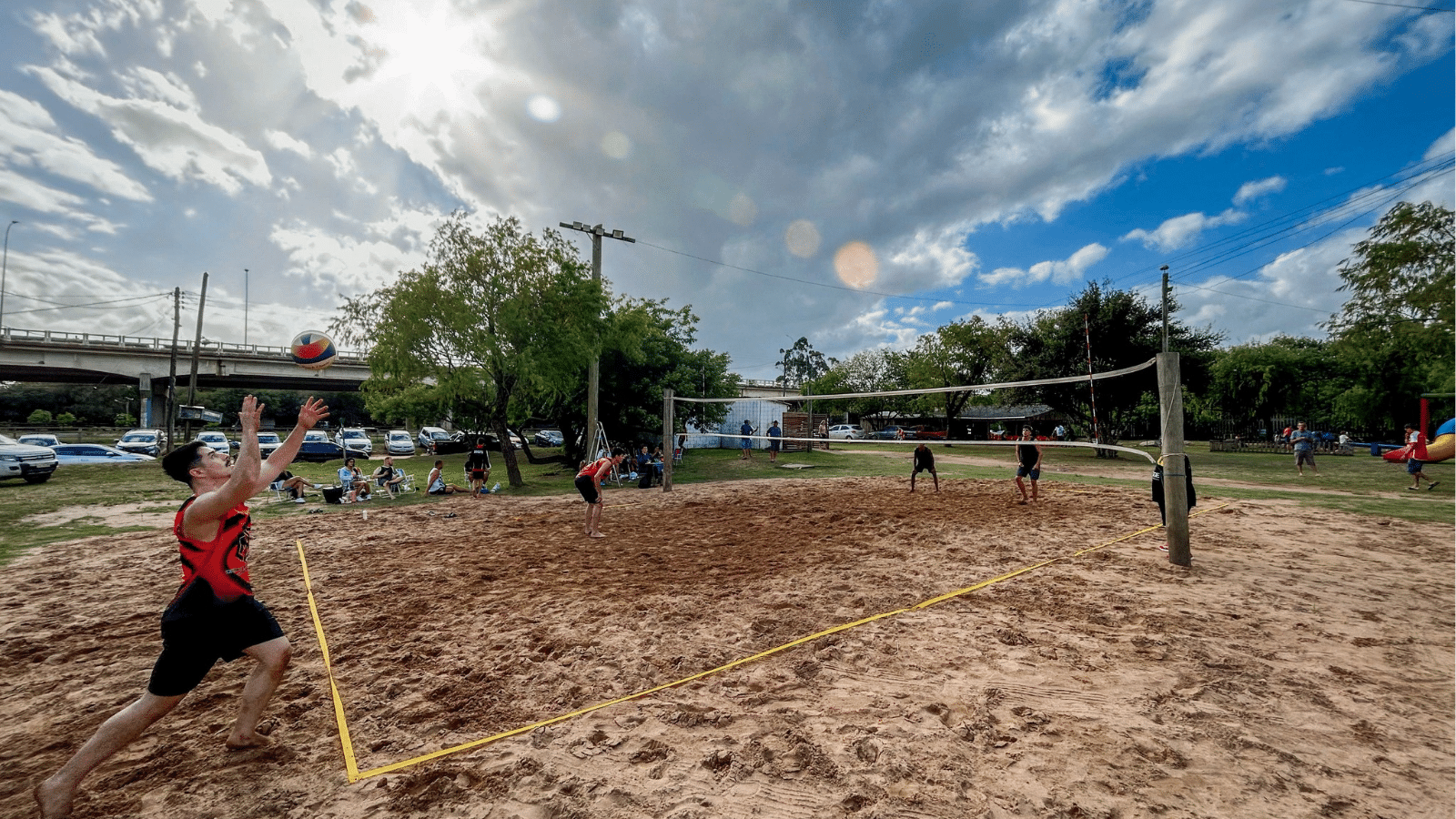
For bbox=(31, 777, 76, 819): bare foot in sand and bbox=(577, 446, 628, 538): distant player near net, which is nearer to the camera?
bbox=(31, 777, 76, 819): bare foot in sand

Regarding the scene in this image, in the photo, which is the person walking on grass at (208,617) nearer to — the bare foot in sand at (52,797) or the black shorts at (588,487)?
the bare foot in sand at (52,797)

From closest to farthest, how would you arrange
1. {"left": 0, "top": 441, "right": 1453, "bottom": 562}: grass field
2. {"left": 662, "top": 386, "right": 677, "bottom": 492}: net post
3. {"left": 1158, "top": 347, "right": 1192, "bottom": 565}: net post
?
{"left": 1158, "top": 347, "right": 1192, "bottom": 565}: net post, {"left": 0, "top": 441, "right": 1453, "bottom": 562}: grass field, {"left": 662, "top": 386, "right": 677, "bottom": 492}: net post

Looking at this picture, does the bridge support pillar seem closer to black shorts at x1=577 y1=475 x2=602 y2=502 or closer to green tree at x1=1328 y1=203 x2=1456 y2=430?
black shorts at x1=577 y1=475 x2=602 y2=502

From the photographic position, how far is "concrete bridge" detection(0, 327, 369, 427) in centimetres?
3647

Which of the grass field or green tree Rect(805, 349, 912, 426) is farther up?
green tree Rect(805, 349, 912, 426)

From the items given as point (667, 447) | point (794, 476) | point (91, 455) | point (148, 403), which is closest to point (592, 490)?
point (667, 447)

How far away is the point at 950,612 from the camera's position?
4828mm

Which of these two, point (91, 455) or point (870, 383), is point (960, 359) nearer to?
point (870, 383)

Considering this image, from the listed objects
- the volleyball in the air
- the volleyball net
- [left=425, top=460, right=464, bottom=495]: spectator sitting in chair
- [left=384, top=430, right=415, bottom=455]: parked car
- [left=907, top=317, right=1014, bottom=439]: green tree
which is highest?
[left=907, top=317, right=1014, bottom=439]: green tree

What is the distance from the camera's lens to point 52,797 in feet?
7.82

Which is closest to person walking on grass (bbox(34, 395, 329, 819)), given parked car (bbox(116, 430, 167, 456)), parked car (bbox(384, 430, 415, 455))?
parked car (bbox(384, 430, 415, 455))

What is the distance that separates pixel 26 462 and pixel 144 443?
1446 centimetres

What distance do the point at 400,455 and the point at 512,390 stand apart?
1731 cm

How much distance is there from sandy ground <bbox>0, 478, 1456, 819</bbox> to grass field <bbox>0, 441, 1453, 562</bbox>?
11.6ft
